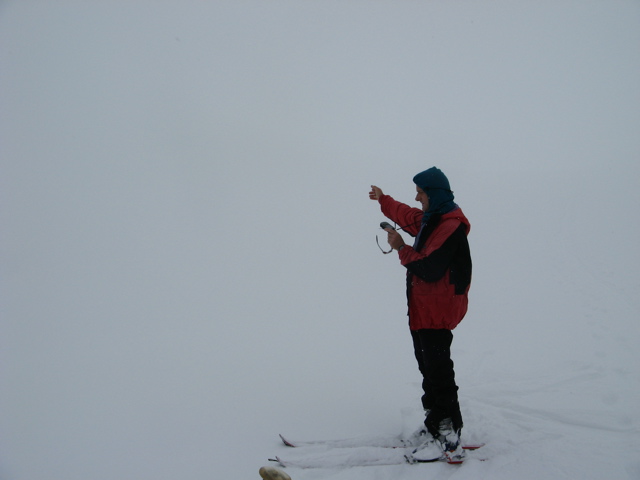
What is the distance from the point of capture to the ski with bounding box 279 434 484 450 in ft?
9.29

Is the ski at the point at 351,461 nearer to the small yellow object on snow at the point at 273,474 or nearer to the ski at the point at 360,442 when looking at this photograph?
the ski at the point at 360,442

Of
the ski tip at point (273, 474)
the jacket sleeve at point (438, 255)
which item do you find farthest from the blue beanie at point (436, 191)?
the ski tip at point (273, 474)

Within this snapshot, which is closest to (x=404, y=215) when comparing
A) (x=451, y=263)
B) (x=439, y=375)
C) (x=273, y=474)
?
(x=451, y=263)

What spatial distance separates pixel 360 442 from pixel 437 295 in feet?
4.31

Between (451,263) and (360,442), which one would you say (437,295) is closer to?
(451,263)

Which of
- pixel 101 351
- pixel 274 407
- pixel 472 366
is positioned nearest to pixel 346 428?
pixel 274 407

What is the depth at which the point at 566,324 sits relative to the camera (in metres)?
5.78

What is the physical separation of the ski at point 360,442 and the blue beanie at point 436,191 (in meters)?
1.74

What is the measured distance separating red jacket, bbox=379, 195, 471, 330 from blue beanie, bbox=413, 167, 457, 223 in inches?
2.0

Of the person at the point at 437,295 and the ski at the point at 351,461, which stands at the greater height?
the person at the point at 437,295

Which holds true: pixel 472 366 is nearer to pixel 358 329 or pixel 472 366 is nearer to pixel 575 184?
pixel 358 329

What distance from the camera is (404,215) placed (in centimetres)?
324

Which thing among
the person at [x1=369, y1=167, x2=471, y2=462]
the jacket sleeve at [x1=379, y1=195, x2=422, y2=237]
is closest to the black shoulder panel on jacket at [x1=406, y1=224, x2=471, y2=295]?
the person at [x1=369, y1=167, x2=471, y2=462]

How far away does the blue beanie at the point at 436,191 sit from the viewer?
2.66 m
